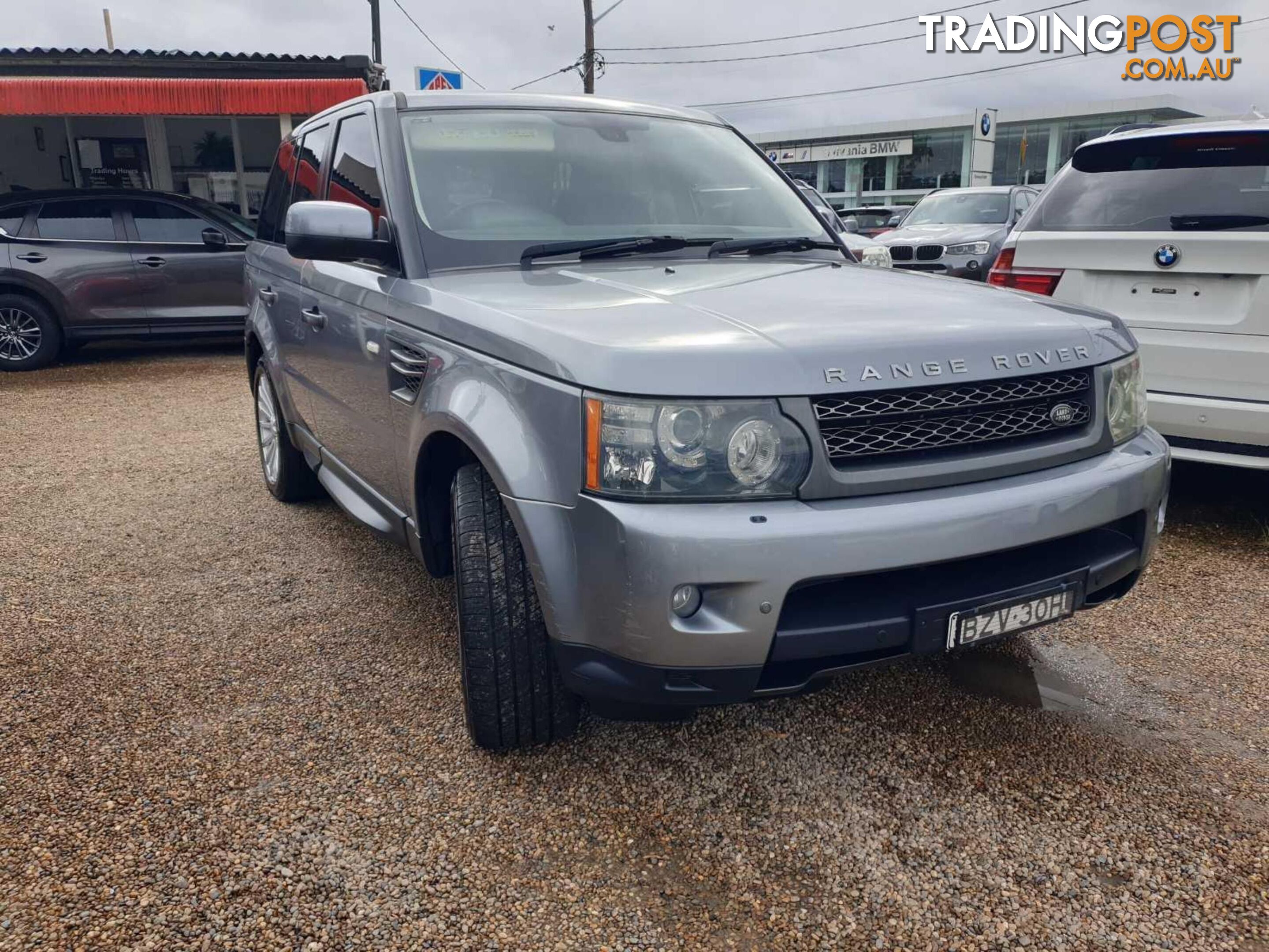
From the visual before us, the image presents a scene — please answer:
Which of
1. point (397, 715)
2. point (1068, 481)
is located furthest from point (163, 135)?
point (1068, 481)

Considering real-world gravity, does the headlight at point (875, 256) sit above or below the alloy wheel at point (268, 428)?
above

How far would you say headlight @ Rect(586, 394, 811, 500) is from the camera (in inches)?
75.9

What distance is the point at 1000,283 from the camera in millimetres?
4441

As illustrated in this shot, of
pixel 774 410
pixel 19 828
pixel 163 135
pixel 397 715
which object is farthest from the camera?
pixel 163 135

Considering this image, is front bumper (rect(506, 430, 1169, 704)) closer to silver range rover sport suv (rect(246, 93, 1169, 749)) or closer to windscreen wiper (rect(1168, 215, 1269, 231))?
silver range rover sport suv (rect(246, 93, 1169, 749))

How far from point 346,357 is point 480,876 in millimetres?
1759

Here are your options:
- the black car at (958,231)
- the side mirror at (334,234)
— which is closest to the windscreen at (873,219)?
the black car at (958,231)

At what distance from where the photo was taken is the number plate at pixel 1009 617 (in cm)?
209

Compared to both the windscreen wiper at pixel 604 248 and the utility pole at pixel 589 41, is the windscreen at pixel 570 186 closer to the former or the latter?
the windscreen wiper at pixel 604 248

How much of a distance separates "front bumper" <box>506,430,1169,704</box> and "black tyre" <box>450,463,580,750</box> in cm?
18

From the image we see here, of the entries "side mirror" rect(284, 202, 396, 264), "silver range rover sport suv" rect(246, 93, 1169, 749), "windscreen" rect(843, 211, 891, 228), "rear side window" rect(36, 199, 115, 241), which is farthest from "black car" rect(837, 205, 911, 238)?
"side mirror" rect(284, 202, 396, 264)

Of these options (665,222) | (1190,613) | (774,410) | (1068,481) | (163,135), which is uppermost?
(163,135)

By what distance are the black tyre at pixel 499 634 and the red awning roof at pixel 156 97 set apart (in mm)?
12498

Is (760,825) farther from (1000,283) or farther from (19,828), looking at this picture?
(1000,283)
